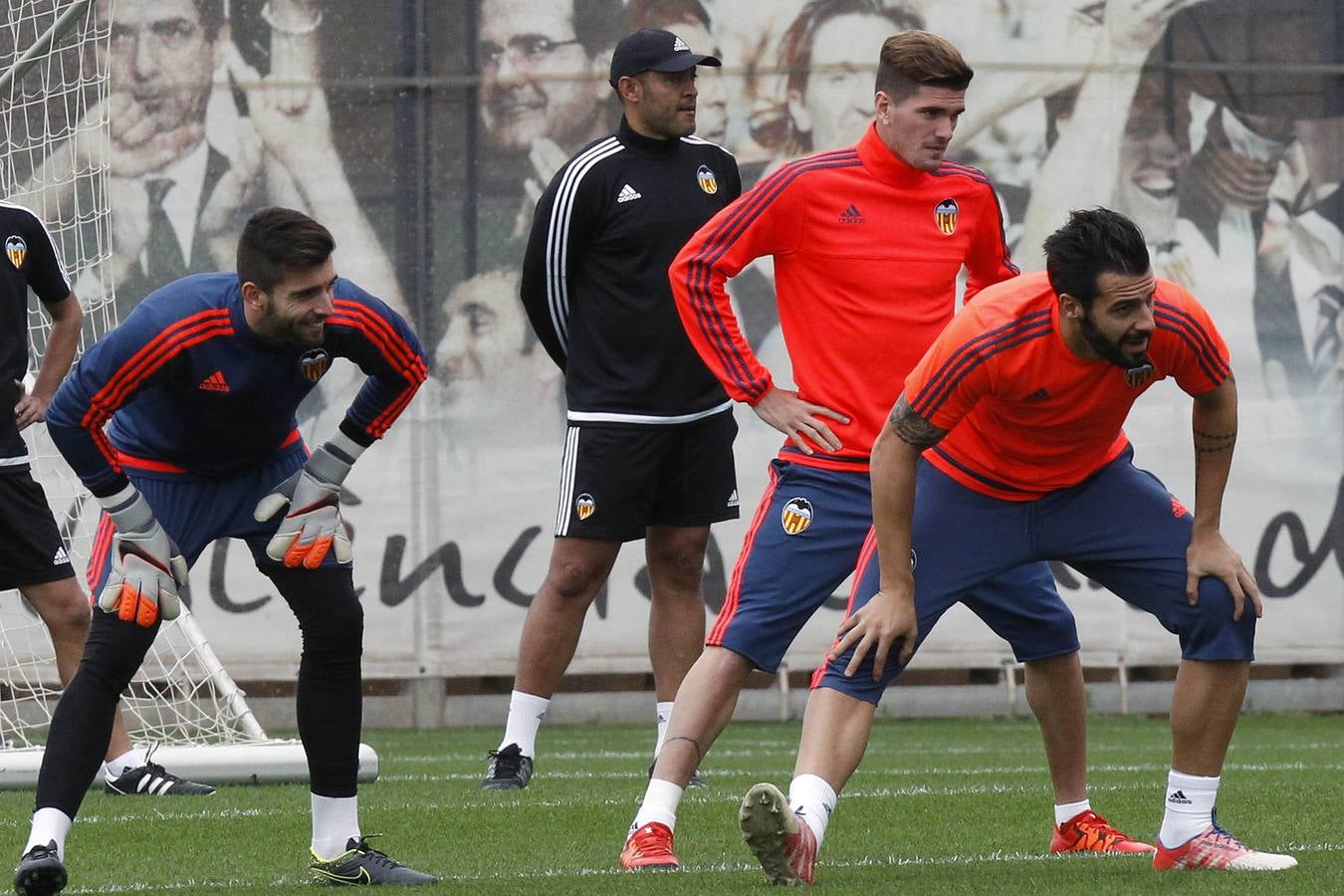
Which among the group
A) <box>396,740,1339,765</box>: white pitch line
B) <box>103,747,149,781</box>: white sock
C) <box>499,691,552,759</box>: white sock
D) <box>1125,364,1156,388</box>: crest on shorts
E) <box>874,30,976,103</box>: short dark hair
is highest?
<box>874,30,976,103</box>: short dark hair

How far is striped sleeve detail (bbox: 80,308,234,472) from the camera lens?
189 inches

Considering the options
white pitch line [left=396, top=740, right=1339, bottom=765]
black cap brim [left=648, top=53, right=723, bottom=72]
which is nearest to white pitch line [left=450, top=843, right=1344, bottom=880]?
black cap brim [left=648, top=53, right=723, bottom=72]

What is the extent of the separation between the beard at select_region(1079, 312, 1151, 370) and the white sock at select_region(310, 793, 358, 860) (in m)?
2.05

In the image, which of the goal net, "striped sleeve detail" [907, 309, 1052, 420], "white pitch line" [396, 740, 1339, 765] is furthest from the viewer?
"white pitch line" [396, 740, 1339, 765]

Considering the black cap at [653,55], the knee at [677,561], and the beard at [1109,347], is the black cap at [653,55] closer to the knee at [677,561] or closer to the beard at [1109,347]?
the knee at [677,561]

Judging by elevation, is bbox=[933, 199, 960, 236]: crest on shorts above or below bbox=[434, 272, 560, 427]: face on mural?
above

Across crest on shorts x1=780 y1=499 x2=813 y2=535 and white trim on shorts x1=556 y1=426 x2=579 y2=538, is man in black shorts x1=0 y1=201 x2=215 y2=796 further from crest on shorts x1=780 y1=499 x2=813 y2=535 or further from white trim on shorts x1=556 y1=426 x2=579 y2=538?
crest on shorts x1=780 y1=499 x2=813 y2=535

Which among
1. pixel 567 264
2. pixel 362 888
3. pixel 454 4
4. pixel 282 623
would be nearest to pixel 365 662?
pixel 282 623

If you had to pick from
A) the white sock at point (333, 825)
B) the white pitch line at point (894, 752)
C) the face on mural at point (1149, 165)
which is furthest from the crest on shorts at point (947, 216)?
the face on mural at point (1149, 165)

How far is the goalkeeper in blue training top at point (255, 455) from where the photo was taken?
4.73 meters

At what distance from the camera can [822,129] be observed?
1098 centimetres

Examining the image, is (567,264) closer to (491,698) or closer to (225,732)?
(225,732)

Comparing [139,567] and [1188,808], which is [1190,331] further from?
[139,567]

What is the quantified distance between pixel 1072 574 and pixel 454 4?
4.50 metres
